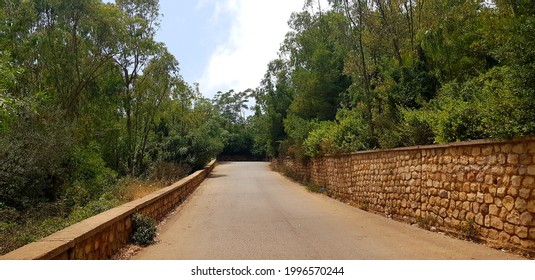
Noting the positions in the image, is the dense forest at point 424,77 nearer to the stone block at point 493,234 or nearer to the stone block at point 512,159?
the stone block at point 512,159

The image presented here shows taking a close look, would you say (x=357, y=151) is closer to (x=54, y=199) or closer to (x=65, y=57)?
Result: (x=54, y=199)

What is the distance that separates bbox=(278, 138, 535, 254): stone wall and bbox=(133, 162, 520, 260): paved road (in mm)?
381

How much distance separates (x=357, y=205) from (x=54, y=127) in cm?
1164

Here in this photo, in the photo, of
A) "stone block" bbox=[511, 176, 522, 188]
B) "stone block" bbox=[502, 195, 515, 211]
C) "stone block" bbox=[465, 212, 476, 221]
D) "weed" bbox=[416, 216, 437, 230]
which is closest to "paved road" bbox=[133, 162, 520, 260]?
"weed" bbox=[416, 216, 437, 230]

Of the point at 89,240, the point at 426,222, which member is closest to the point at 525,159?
the point at 426,222

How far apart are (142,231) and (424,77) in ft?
32.1

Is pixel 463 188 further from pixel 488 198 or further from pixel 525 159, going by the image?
pixel 525 159

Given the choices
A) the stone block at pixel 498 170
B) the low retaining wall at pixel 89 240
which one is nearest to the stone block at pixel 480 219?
the stone block at pixel 498 170

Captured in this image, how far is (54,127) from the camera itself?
52.5ft

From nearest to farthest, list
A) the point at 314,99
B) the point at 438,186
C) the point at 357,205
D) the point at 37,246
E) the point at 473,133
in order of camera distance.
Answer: the point at 37,246 → the point at 473,133 → the point at 438,186 → the point at 357,205 → the point at 314,99

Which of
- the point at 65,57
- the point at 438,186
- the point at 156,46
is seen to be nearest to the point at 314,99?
the point at 156,46

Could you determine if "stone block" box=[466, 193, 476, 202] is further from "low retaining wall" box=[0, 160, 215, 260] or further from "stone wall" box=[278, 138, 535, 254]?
"low retaining wall" box=[0, 160, 215, 260]

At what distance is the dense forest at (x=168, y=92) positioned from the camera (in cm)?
887

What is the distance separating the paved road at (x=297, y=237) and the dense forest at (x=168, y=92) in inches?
82.4
